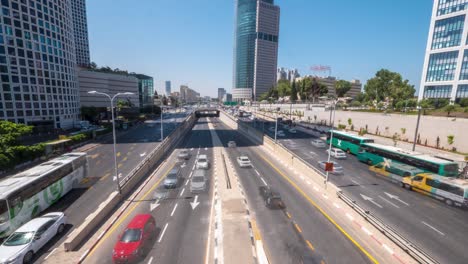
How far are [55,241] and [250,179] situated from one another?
22.4 meters

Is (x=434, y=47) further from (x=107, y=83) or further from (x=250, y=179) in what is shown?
(x=107, y=83)

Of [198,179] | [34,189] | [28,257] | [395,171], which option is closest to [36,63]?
[34,189]

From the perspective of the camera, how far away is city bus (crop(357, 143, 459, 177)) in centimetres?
2628

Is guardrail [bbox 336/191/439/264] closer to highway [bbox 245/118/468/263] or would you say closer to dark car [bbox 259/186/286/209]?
highway [bbox 245/118/468/263]

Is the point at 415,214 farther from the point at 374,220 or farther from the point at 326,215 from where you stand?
the point at 326,215

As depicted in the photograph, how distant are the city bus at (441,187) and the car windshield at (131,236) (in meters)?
32.5

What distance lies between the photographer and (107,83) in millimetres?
130000

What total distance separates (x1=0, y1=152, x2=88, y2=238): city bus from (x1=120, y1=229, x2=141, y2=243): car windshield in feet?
34.2

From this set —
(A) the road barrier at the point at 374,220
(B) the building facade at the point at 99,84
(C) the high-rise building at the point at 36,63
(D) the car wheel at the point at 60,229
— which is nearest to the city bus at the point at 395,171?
(A) the road barrier at the point at 374,220

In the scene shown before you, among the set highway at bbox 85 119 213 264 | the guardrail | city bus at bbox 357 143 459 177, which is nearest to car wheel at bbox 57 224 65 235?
highway at bbox 85 119 213 264

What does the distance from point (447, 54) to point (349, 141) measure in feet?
215

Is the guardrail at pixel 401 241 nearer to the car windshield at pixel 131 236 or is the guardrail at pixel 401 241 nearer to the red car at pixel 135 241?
the red car at pixel 135 241

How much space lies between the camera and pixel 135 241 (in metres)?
14.8

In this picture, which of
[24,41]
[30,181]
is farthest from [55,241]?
[24,41]
